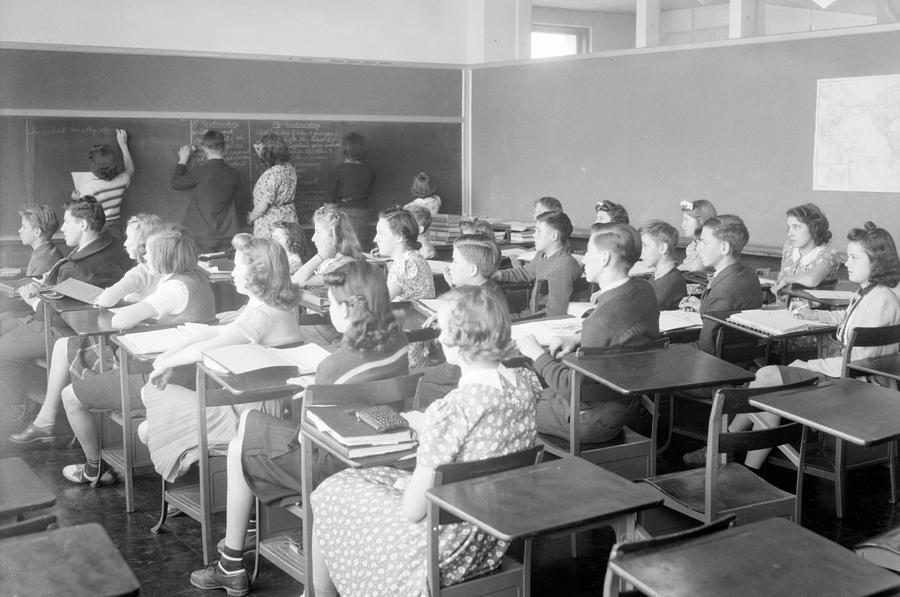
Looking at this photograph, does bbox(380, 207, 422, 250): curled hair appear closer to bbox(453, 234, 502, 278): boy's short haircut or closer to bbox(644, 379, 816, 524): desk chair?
bbox(453, 234, 502, 278): boy's short haircut

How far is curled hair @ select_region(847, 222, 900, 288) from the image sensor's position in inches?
164

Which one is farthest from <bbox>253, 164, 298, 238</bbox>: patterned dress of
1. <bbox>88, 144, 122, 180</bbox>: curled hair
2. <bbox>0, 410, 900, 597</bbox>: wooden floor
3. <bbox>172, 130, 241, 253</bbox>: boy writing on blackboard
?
<bbox>0, 410, 900, 597</bbox>: wooden floor

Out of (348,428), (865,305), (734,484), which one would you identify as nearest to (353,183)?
(865,305)

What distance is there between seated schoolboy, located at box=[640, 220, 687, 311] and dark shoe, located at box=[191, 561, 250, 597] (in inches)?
102

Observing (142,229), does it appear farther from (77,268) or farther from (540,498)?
(540,498)

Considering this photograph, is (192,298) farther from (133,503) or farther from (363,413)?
(363,413)

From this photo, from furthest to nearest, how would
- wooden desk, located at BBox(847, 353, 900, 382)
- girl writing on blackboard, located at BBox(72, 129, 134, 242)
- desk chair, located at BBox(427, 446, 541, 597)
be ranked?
girl writing on blackboard, located at BBox(72, 129, 134, 242) < wooden desk, located at BBox(847, 353, 900, 382) < desk chair, located at BBox(427, 446, 541, 597)

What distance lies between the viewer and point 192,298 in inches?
166

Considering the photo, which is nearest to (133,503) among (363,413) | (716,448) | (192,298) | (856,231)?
(192,298)

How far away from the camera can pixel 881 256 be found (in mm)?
4191

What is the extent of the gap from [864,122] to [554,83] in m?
2.89

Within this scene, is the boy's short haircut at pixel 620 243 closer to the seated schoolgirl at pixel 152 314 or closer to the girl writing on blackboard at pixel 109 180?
the seated schoolgirl at pixel 152 314

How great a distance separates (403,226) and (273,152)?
3.21 m

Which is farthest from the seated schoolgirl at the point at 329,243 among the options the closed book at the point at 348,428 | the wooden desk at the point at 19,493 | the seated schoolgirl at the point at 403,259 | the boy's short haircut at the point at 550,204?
the wooden desk at the point at 19,493
